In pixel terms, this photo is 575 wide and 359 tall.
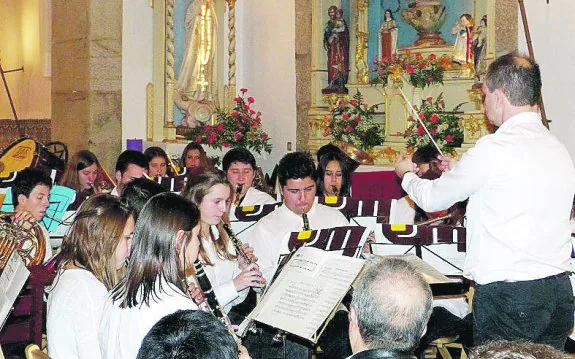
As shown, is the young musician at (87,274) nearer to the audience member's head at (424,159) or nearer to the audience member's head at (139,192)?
the audience member's head at (139,192)

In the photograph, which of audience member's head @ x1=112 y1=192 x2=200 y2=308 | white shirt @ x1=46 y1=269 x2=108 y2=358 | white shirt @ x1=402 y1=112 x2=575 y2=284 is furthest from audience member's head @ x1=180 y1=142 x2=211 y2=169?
audience member's head @ x1=112 y1=192 x2=200 y2=308

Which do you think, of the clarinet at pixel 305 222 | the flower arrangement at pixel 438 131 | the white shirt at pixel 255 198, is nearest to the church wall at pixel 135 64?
the flower arrangement at pixel 438 131

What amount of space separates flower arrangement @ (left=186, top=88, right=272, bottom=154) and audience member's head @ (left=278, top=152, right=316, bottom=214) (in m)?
6.27

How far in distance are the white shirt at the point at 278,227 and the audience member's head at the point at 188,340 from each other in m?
3.45

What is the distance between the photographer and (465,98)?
34.4 feet

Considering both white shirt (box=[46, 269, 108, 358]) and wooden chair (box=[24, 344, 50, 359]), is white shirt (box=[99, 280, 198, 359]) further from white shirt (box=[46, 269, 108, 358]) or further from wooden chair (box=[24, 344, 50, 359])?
white shirt (box=[46, 269, 108, 358])

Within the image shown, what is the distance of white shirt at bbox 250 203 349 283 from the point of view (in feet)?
18.5

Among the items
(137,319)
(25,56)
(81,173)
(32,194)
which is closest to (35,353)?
(137,319)

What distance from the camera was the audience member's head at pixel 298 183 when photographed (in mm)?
5879

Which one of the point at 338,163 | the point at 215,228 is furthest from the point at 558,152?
the point at 338,163

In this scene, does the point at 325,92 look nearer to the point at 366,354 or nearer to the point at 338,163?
the point at 338,163

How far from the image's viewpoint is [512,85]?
370cm

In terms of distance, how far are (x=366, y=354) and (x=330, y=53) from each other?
992 cm

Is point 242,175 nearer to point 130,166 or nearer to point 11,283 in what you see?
point 130,166
